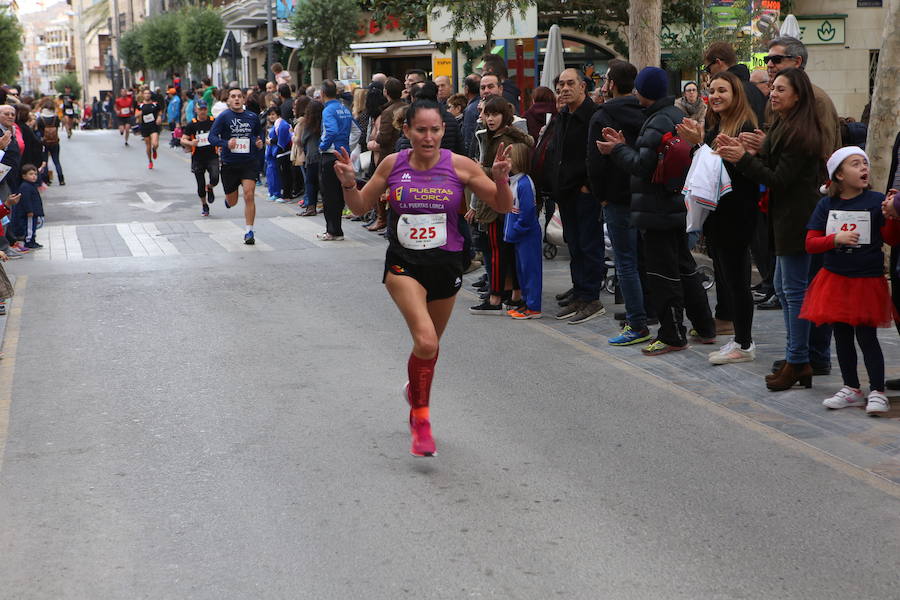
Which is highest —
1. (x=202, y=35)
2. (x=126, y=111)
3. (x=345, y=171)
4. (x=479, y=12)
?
(x=202, y=35)

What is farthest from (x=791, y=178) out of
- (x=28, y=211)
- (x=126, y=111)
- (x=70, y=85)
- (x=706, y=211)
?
(x=70, y=85)

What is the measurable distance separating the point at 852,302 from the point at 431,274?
8.06 feet

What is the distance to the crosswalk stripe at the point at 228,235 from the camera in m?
14.8

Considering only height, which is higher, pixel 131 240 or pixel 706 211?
pixel 706 211

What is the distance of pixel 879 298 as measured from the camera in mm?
6676

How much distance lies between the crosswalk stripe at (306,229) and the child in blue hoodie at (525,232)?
5124 mm

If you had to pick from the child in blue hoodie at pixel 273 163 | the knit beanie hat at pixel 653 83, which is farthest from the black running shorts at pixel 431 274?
the child in blue hoodie at pixel 273 163

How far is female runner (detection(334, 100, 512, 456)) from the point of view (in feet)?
20.1

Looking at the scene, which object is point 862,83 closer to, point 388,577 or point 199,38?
point 199,38

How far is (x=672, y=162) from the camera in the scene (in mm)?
8164

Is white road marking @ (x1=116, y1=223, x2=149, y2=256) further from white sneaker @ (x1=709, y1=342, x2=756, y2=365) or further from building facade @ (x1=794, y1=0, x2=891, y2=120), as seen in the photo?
building facade @ (x1=794, y1=0, x2=891, y2=120)

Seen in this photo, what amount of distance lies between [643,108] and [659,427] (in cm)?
304

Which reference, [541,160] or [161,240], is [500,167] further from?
[161,240]

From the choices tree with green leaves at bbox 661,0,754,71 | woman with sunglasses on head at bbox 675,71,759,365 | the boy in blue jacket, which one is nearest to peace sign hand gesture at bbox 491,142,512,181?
woman with sunglasses on head at bbox 675,71,759,365
